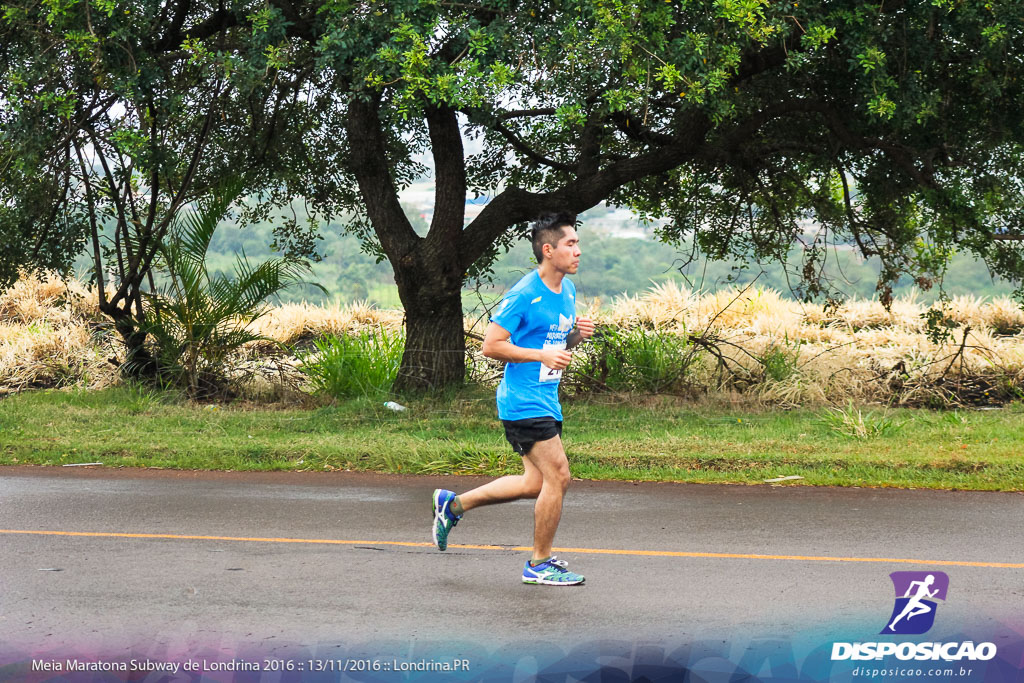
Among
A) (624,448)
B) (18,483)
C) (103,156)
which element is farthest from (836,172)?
(18,483)

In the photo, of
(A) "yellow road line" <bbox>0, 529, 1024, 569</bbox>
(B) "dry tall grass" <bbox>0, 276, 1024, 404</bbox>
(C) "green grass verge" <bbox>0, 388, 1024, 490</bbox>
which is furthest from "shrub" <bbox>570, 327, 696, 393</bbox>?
(A) "yellow road line" <bbox>0, 529, 1024, 569</bbox>

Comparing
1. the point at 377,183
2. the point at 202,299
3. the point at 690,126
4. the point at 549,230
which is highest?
the point at 690,126

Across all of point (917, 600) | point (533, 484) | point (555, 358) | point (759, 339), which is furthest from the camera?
point (759, 339)

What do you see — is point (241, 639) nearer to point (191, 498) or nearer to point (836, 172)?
point (191, 498)

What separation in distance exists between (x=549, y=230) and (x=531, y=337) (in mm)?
605

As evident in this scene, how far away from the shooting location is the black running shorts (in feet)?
20.9

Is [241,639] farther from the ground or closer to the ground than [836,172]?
closer to the ground

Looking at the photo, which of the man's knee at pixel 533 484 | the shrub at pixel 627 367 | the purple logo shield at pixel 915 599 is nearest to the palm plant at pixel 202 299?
the shrub at pixel 627 367

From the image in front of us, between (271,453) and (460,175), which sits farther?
(460,175)

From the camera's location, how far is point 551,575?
6.38m

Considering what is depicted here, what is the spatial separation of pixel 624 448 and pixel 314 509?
3.47 metres

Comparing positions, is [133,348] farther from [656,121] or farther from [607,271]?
[607,271]

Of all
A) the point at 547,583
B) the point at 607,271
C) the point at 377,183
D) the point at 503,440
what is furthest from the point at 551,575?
the point at 607,271

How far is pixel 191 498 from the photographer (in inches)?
360
